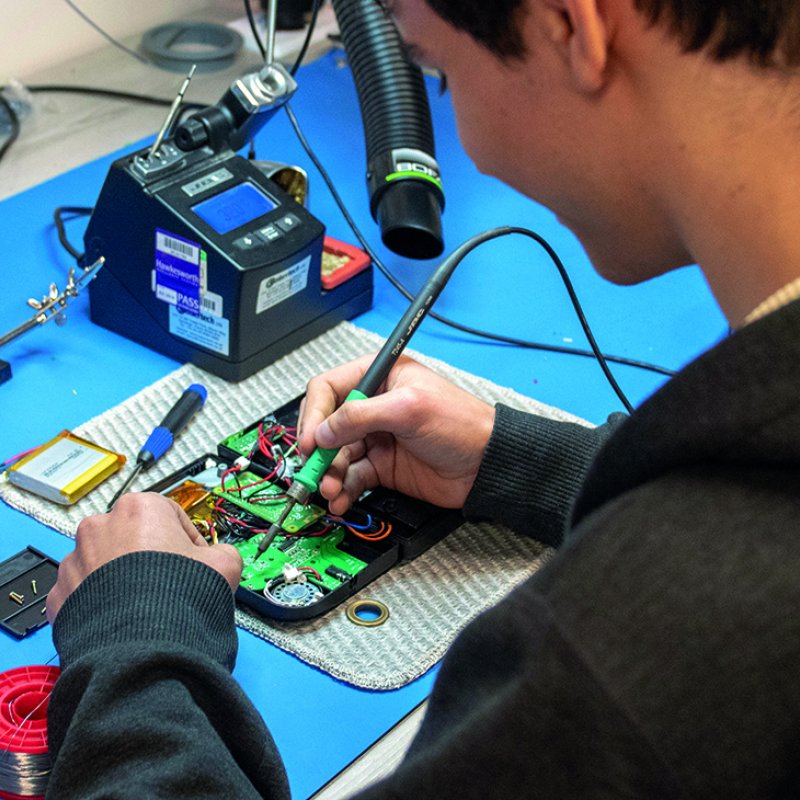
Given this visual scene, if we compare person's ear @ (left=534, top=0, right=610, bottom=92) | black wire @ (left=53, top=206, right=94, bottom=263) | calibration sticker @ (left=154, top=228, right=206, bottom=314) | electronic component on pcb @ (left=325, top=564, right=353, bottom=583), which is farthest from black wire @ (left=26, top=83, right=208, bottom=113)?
person's ear @ (left=534, top=0, right=610, bottom=92)

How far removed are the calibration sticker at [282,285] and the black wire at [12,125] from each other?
1.84ft

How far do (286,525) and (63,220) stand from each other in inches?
24.2

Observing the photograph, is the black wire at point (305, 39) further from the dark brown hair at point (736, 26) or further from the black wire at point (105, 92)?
the dark brown hair at point (736, 26)

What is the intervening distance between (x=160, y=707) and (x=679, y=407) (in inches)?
13.6

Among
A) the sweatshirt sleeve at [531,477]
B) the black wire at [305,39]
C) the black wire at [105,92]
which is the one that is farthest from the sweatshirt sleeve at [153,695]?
the black wire at [105,92]

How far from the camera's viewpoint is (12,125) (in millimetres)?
1523

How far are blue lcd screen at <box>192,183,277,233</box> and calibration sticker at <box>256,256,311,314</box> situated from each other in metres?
0.06

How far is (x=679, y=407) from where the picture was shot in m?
0.46

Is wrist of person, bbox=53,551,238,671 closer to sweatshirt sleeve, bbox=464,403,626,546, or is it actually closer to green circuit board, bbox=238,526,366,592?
green circuit board, bbox=238,526,366,592

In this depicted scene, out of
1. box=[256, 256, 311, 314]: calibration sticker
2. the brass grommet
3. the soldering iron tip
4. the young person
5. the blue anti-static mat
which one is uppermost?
the young person

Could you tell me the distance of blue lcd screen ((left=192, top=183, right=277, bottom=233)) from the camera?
1073 millimetres

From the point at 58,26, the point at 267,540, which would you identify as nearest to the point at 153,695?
the point at 267,540

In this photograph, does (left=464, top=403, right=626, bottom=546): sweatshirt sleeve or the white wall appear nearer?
(left=464, top=403, right=626, bottom=546): sweatshirt sleeve

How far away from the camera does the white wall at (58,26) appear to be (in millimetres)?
1660
